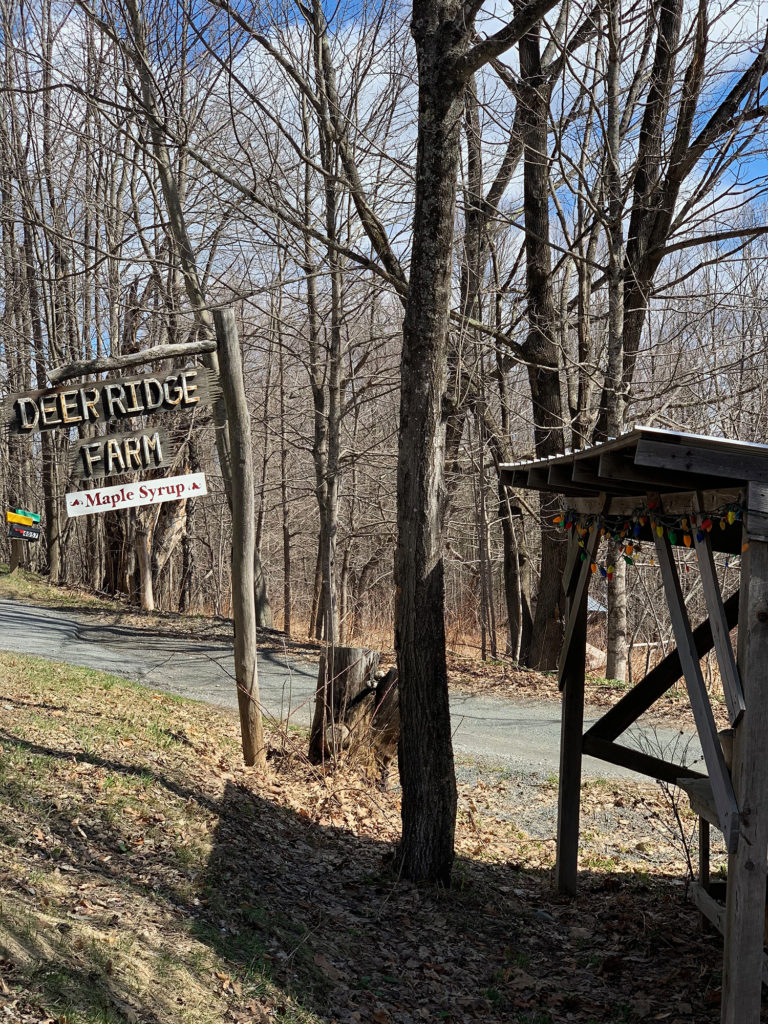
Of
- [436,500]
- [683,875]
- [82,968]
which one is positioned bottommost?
[683,875]

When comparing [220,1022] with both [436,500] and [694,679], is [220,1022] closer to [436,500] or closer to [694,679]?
[694,679]

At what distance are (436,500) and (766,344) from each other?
31.8 feet

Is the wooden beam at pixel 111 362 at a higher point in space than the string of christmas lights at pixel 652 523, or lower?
higher

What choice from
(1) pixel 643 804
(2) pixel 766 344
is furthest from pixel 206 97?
(1) pixel 643 804

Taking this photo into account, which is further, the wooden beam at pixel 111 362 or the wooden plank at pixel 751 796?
the wooden beam at pixel 111 362

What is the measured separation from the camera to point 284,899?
527 centimetres

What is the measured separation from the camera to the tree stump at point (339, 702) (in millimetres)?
7848

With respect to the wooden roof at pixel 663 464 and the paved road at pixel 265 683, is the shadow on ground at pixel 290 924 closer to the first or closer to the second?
the paved road at pixel 265 683

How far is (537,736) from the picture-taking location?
10.1 m

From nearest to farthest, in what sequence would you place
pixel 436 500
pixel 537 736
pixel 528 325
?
pixel 436 500 → pixel 537 736 → pixel 528 325

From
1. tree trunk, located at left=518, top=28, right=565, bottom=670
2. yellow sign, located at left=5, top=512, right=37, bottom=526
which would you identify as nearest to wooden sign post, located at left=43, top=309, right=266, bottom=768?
tree trunk, located at left=518, top=28, right=565, bottom=670

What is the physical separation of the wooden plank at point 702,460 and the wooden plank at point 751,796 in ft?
0.27

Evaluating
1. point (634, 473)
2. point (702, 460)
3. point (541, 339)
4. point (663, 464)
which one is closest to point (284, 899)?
point (634, 473)

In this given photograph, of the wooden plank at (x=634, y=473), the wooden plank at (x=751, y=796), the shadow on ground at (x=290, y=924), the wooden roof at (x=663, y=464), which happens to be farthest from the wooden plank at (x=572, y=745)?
the wooden plank at (x=751, y=796)
